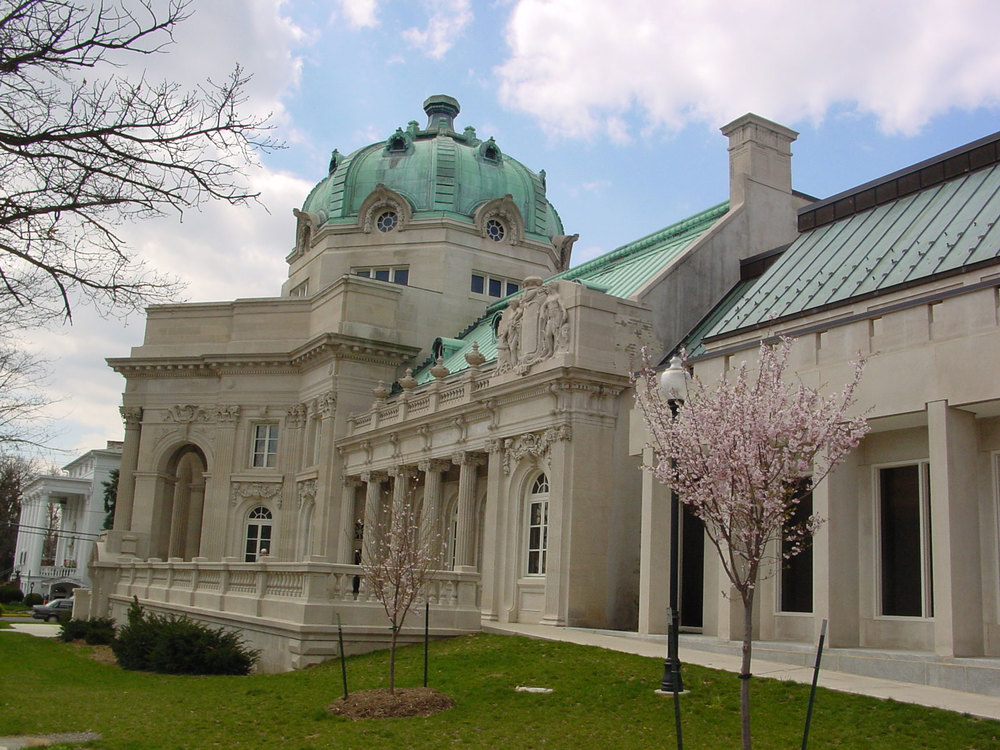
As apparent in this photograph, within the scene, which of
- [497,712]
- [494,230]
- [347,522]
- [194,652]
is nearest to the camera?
[497,712]

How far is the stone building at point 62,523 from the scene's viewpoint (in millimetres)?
107000

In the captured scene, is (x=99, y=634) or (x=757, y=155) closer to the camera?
(x=757, y=155)

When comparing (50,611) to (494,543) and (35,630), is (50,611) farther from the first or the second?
(494,543)

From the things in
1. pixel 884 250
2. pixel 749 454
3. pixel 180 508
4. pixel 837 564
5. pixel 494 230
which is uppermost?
pixel 494 230

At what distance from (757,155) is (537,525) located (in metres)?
14.3

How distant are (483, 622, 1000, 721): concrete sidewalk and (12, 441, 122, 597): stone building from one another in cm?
9061

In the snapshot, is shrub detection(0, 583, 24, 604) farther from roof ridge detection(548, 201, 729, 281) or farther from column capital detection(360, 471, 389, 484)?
roof ridge detection(548, 201, 729, 281)

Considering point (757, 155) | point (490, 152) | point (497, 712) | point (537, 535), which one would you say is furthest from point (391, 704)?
point (490, 152)

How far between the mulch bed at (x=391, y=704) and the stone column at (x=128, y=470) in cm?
3893

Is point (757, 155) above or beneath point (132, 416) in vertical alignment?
above

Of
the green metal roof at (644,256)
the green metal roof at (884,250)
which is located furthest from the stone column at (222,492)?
the green metal roof at (884,250)

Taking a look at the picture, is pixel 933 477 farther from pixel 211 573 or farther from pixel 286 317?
Result: pixel 286 317

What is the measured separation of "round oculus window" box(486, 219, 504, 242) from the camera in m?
54.9

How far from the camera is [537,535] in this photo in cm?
3200
